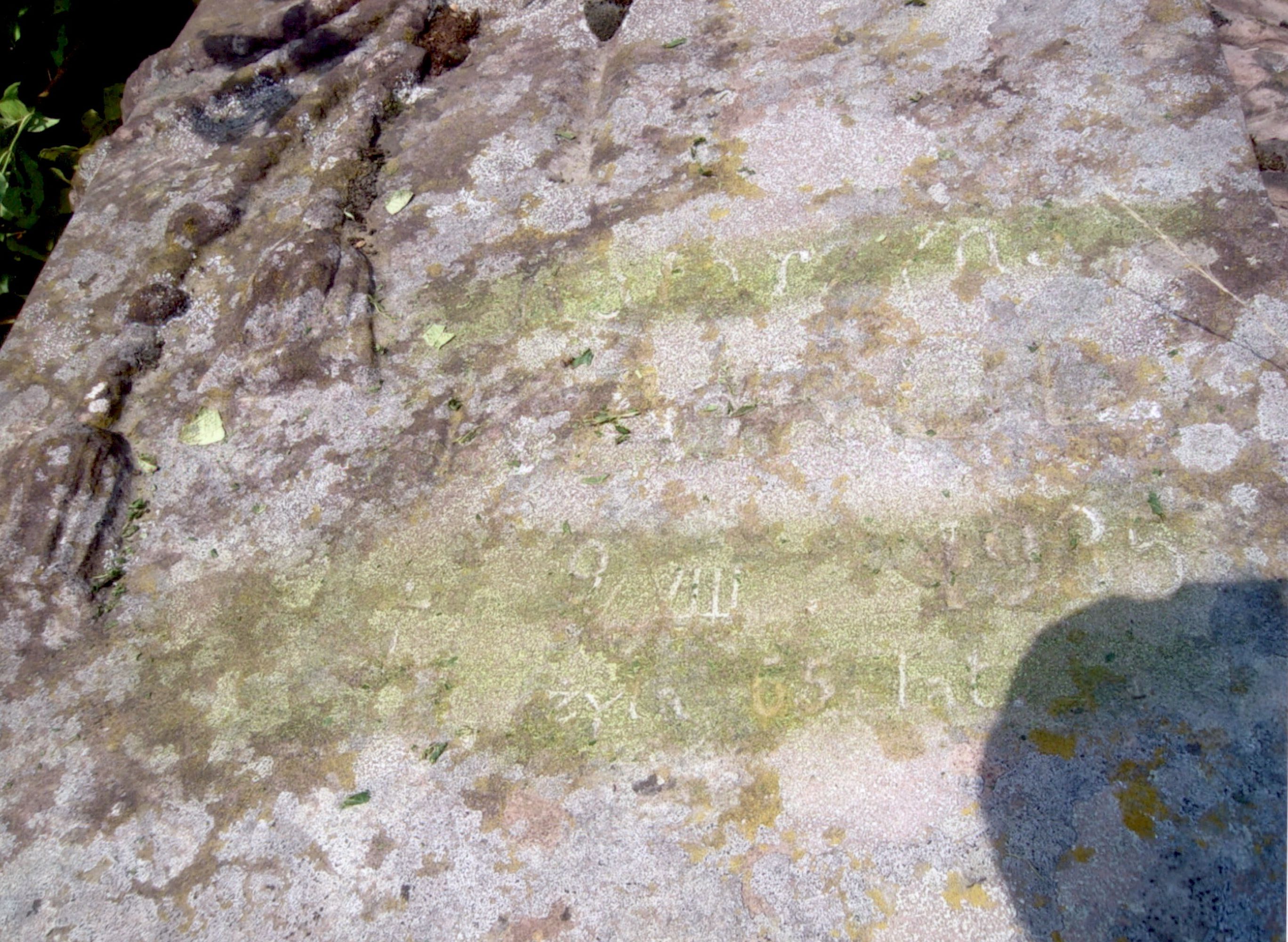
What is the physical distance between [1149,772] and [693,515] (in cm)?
100

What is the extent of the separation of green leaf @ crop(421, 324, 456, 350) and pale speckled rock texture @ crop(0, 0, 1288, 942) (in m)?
0.03

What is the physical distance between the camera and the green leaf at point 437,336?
2.53 m

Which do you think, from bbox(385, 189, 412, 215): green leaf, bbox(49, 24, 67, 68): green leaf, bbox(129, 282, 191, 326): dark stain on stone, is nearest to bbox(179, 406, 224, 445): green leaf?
bbox(129, 282, 191, 326): dark stain on stone

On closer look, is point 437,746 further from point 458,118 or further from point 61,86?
point 61,86

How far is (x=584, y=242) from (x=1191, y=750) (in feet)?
6.21

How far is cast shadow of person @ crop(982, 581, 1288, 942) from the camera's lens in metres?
1.49

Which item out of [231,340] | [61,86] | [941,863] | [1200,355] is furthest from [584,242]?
[61,86]

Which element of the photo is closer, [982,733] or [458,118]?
[982,733]

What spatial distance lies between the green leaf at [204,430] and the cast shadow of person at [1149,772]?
80.4 inches

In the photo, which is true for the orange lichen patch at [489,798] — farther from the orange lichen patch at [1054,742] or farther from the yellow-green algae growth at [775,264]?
the yellow-green algae growth at [775,264]

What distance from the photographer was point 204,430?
2.51 metres

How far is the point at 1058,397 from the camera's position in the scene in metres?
2.02

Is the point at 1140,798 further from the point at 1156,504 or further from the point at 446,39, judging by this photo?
the point at 446,39

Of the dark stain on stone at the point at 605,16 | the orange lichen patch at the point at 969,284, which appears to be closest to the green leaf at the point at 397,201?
the dark stain on stone at the point at 605,16
